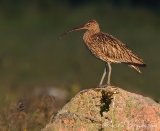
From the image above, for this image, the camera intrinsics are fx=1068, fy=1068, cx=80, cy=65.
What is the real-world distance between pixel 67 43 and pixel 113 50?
17898 mm

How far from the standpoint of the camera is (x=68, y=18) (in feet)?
116

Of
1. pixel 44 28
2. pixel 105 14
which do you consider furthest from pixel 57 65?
pixel 105 14

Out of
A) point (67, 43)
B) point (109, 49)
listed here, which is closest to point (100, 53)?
point (109, 49)

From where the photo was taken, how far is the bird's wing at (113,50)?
531 inches

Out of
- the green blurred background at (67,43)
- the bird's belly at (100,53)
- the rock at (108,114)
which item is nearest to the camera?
the rock at (108,114)

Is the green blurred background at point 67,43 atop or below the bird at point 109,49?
atop

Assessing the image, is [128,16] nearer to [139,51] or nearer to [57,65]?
[139,51]

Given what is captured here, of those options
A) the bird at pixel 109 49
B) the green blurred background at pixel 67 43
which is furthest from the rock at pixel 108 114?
the green blurred background at pixel 67 43

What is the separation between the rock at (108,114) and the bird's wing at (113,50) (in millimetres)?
1268

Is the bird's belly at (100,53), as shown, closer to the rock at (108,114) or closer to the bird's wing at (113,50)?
the bird's wing at (113,50)

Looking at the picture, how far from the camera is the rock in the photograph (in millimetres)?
12039

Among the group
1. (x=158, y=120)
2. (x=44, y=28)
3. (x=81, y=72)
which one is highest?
(x=44, y=28)

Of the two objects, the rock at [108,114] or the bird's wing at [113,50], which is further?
the bird's wing at [113,50]

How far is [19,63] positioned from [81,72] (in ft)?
6.46
